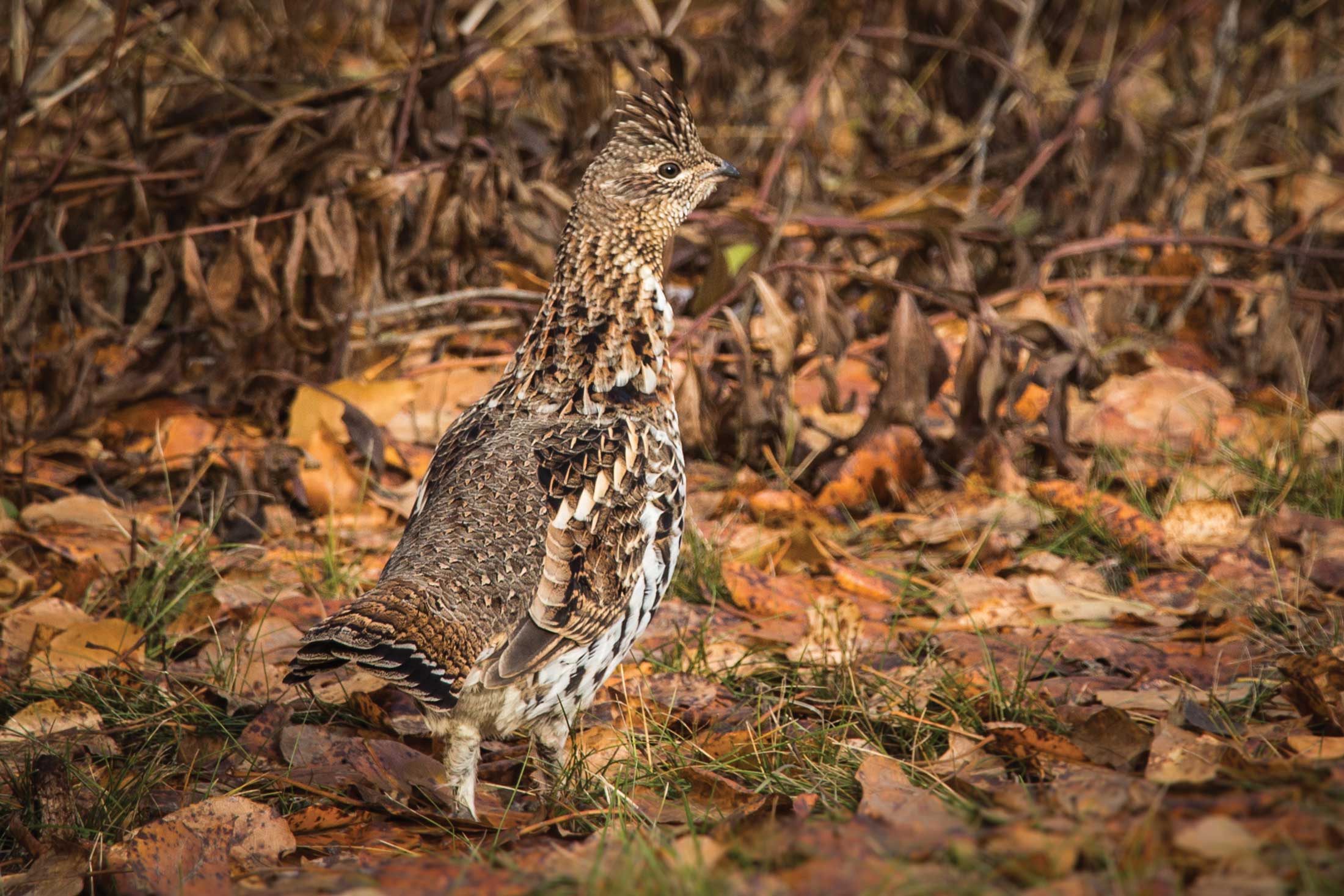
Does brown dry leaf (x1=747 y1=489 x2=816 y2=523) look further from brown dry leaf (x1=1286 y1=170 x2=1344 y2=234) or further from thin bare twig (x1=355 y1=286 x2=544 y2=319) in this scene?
brown dry leaf (x1=1286 y1=170 x2=1344 y2=234)

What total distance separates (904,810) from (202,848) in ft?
5.42

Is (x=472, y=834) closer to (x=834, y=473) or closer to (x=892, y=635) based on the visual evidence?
(x=892, y=635)

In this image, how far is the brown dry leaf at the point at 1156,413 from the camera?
19.4 ft

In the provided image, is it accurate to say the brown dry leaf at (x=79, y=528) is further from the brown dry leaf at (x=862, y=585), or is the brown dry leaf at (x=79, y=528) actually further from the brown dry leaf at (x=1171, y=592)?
the brown dry leaf at (x=1171, y=592)

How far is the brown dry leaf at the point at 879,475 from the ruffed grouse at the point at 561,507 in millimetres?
1593

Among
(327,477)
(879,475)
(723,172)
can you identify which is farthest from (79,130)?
(879,475)

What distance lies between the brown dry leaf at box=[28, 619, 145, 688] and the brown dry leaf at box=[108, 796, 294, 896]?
1127 millimetres

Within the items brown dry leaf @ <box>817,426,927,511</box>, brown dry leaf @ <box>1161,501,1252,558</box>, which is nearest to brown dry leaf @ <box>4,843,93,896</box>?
brown dry leaf @ <box>817,426,927,511</box>

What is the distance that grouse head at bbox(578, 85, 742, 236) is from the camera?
14.0ft

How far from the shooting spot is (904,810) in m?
2.54

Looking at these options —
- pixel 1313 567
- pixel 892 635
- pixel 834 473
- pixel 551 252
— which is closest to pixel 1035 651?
pixel 892 635

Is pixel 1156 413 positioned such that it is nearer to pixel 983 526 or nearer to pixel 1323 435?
pixel 1323 435

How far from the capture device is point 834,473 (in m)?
5.60

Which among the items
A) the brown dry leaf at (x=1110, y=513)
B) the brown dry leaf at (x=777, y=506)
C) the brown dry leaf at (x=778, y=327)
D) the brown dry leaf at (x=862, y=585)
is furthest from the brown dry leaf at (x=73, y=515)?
the brown dry leaf at (x=1110, y=513)
